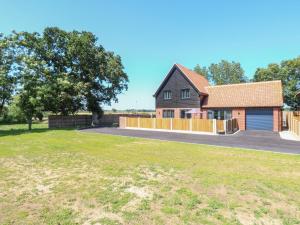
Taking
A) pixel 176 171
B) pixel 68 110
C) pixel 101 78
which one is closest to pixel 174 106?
pixel 101 78

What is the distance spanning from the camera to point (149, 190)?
18.4 feet

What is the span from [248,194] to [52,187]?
5495mm

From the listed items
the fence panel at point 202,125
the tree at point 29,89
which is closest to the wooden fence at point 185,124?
the fence panel at point 202,125

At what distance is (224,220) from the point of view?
158 inches

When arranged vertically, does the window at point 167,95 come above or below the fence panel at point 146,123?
above

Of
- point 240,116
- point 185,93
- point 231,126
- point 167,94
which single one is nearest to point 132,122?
point 167,94

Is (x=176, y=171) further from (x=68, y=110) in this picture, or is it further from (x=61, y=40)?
(x=61, y=40)

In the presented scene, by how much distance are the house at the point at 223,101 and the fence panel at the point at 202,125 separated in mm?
6071

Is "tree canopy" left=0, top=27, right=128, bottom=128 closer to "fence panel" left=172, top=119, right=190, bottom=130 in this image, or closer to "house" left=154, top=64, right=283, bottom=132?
"house" left=154, top=64, right=283, bottom=132

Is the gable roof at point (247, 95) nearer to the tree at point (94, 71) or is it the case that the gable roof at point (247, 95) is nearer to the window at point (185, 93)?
the window at point (185, 93)

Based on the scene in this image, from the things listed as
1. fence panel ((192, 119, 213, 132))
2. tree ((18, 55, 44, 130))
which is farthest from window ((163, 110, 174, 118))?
tree ((18, 55, 44, 130))

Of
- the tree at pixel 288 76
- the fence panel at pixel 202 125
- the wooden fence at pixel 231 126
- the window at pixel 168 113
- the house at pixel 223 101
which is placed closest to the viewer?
the fence panel at pixel 202 125

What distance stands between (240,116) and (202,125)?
6492 millimetres

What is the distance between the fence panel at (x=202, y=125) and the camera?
19766 millimetres
